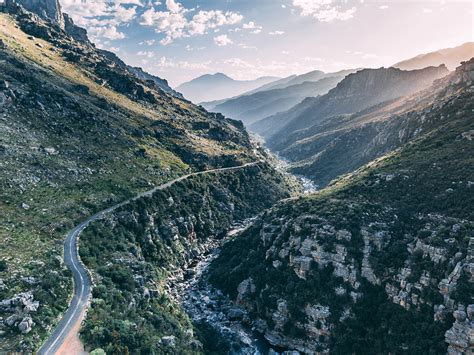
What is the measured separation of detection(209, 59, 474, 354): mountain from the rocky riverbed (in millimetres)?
1904

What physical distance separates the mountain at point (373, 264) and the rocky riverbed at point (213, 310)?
6.25ft

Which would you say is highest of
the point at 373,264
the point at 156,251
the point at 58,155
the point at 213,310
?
the point at 58,155

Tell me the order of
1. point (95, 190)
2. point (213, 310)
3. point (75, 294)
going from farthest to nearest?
1. point (95, 190)
2. point (213, 310)
3. point (75, 294)

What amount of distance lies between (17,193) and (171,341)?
50422 millimetres

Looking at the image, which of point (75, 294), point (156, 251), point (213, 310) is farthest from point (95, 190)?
point (213, 310)

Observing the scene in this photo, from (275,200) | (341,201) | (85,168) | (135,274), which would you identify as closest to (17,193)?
(85,168)

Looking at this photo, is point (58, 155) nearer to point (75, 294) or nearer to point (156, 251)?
point (156, 251)

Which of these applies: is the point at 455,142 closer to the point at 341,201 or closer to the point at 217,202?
the point at 341,201

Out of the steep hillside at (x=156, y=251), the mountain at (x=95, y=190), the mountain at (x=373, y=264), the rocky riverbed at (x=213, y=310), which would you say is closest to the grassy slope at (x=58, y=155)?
the mountain at (x=95, y=190)

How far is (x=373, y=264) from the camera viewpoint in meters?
75.8

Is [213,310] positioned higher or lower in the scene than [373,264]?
lower

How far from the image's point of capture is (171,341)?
63.2 m

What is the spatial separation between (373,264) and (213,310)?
35.6 metres

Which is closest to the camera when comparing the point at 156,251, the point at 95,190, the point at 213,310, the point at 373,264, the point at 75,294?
the point at 75,294
